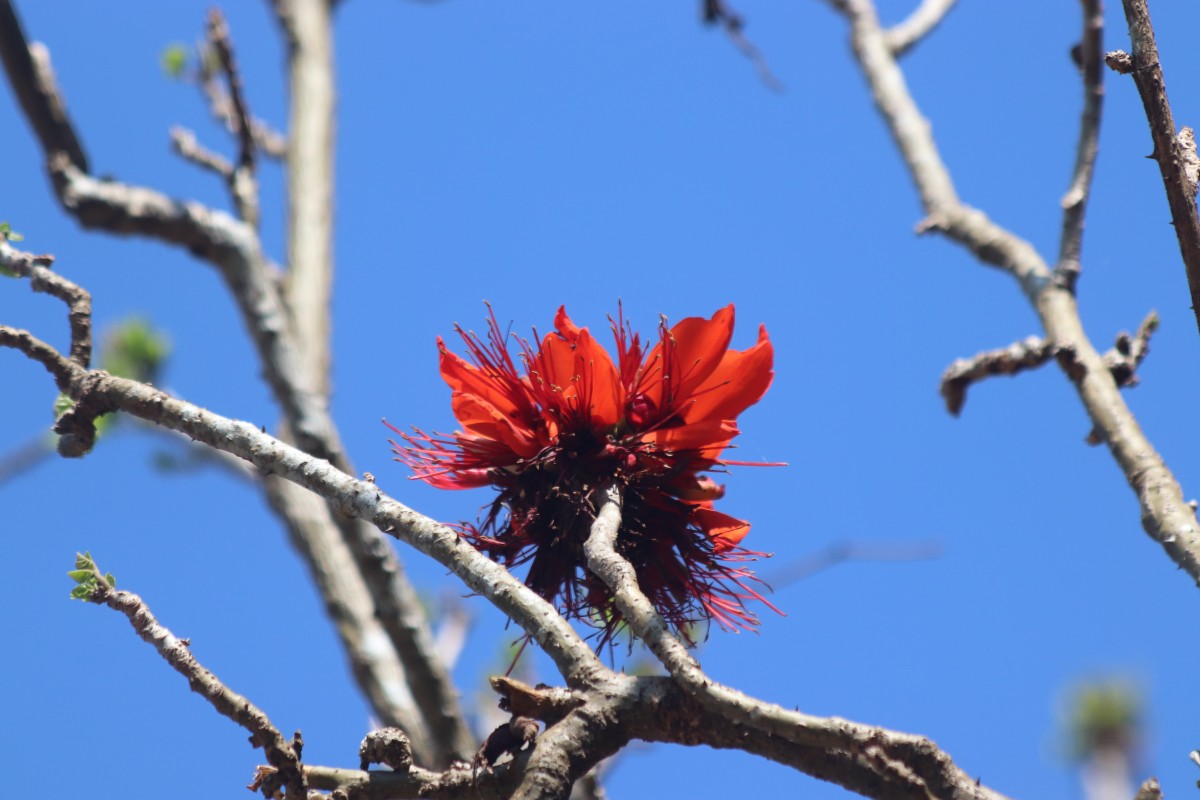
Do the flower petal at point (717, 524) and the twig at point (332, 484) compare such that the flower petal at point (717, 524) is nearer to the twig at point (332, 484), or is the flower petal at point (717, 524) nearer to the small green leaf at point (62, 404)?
the twig at point (332, 484)

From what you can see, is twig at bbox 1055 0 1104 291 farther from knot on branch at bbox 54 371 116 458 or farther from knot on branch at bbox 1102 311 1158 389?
knot on branch at bbox 54 371 116 458

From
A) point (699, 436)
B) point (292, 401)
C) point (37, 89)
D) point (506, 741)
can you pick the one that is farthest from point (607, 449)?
point (37, 89)

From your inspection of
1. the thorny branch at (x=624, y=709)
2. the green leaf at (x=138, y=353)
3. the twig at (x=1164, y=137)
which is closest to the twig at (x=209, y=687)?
the thorny branch at (x=624, y=709)

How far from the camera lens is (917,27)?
4277 millimetres

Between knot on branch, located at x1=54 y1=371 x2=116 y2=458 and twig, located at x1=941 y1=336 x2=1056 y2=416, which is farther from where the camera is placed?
twig, located at x1=941 y1=336 x2=1056 y2=416

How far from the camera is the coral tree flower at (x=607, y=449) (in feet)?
7.62

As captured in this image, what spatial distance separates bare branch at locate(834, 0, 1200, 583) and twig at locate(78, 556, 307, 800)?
1.46 meters

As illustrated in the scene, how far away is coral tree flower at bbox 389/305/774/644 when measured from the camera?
2.32 m

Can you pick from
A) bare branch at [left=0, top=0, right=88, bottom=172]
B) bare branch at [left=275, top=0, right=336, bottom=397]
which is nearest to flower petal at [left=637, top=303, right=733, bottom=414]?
bare branch at [left=275, top=0, right=336, bottom=397]

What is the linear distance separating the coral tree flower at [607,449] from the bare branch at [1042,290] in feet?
2.43

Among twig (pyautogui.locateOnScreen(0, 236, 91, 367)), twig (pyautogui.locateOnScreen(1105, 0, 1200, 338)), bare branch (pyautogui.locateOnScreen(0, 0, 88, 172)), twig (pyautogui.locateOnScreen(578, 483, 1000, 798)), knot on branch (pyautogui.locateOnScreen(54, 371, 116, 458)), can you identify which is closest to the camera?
twig (pyautogui.locateOnScreen(578, 483, 1000, 798))

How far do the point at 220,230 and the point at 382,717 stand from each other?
6.17 feet

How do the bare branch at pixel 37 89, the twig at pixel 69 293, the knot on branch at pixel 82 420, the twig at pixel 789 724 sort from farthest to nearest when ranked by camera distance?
1. the bare branch at pixel 37 89
2. the twig at pixel 69 293
3. the knot on branch at pixel 82 420
4. the twig at pixel 789 724

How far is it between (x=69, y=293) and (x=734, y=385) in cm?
125
